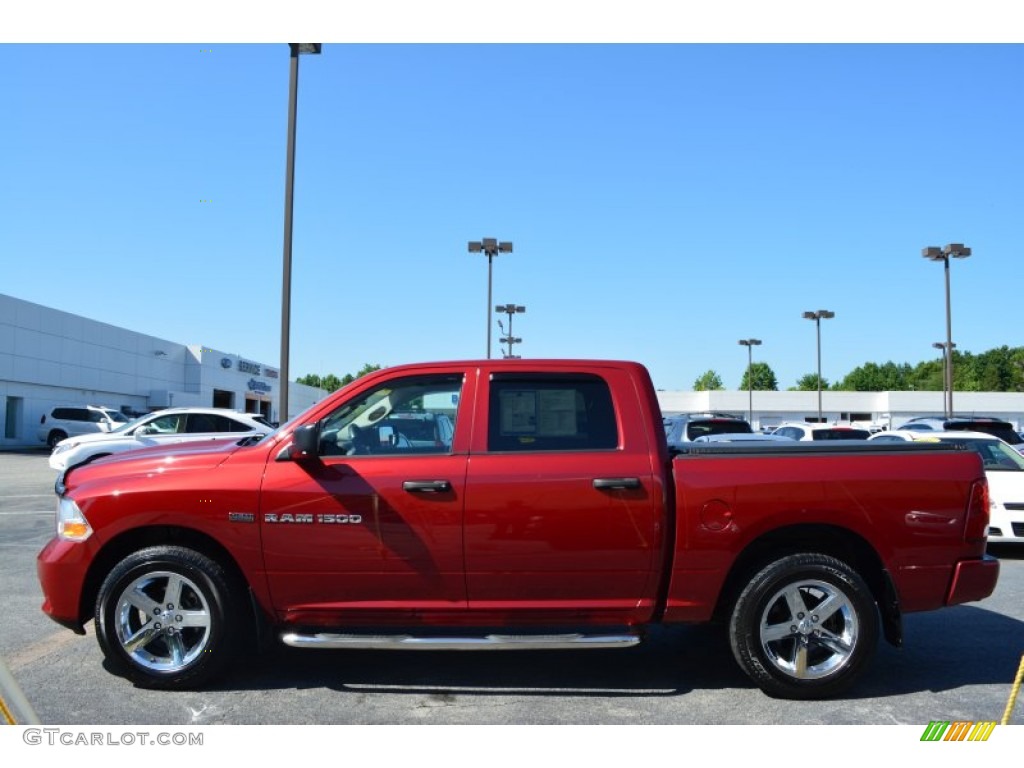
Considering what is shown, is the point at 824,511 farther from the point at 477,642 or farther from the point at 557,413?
the point at 477,642

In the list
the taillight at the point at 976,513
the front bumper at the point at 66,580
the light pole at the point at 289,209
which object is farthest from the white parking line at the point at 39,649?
the light pole at the point at 289,209

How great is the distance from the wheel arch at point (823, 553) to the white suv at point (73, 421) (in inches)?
1328

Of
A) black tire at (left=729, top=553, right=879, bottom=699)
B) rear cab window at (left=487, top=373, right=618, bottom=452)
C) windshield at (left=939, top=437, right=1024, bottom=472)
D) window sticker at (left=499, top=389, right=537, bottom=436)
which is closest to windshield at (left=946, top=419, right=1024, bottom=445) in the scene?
windshield at (left=939, top=437, right=1024, bottom=472)

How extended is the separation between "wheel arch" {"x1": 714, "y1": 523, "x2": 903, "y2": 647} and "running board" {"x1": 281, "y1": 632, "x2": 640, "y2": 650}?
70 centimetres

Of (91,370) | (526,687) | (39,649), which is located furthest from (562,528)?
(91,370)

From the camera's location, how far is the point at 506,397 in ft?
16.1

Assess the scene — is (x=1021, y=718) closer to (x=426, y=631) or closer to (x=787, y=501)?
(x=787, y=501)

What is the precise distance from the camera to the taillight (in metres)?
4.73

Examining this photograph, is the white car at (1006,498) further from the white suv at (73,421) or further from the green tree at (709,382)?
the green tree at (709,382)

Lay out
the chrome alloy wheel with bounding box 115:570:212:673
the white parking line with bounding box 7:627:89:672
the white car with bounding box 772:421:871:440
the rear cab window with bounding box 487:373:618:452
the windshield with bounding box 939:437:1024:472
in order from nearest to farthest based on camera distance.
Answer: the chrome alloy wheel with bounding box 115:570:212:673
the rear cab window with bounding box 487:373:618:452
the white parking line with bounding box 7:627:89:672
the windshield with bounding box 939:437:1024:472
the white car with bounding box 772:421:871:440

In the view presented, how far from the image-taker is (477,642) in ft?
14.7

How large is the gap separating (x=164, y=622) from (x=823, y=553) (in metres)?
3.89
